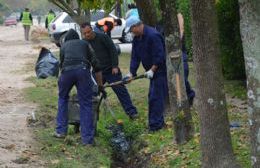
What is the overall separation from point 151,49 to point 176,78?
137 cm

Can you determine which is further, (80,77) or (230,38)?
(230,38)

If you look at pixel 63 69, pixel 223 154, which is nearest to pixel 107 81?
pixel 63 69

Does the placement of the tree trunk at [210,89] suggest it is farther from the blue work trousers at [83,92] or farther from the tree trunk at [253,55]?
the blue work trousers at [83,92]

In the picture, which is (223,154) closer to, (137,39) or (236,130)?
(236,130)

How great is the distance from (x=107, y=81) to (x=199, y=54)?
187 inches

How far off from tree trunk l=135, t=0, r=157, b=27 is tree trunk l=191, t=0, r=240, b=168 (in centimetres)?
418

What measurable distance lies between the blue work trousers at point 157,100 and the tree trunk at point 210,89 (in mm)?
2695

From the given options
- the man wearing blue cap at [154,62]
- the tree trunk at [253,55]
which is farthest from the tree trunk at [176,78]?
the tree trunk at [253,55]

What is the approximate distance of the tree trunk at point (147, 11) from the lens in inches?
414

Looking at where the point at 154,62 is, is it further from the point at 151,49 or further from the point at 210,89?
the point at 210,89

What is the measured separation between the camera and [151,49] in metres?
9.41

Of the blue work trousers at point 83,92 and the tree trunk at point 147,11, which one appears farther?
the tree trunk at point 147,11

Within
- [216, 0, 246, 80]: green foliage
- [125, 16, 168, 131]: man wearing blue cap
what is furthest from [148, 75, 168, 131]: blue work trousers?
[216, 0, 246, 80]: green foliage

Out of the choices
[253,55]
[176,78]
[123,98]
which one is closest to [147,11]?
[123,98]
